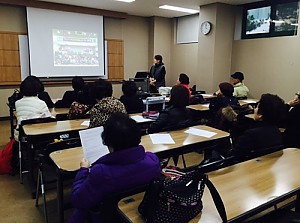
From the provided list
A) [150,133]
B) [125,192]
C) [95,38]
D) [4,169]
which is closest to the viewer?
[125,192]

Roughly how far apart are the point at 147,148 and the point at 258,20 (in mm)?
5184

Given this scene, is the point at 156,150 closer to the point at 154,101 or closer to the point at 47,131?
the point at 47,131

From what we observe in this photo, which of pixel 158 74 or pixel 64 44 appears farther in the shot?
pixel 64 44

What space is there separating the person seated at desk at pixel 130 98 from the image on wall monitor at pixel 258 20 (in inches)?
154

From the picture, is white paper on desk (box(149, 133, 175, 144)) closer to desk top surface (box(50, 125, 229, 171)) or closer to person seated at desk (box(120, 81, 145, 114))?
desk top surface (box(50, 125, 229, 171))

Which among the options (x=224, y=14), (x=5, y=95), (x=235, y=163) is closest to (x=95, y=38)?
(x=5, y=95)

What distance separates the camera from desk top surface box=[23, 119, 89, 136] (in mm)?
2537

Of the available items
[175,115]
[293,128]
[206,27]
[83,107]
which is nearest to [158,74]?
[206,27]

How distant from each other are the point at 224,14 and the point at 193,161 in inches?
154

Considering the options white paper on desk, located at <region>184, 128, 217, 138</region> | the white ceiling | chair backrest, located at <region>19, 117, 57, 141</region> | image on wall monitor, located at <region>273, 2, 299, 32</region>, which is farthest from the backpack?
image on wall monitor, located at <region>273, 2, 299, 32</region>

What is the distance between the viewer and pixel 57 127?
107 inches

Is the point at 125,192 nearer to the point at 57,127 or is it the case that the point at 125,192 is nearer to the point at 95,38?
the point at 57,127

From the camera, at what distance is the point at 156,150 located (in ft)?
6.86

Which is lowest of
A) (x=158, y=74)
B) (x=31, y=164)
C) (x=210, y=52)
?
(x=31, y=164)
